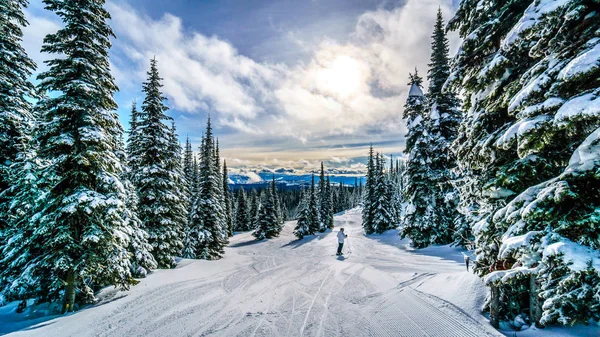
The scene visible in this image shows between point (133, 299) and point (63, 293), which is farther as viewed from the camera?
point (63, 293)

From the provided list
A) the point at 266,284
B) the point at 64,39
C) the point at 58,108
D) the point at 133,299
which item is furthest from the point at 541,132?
the point at 64,39

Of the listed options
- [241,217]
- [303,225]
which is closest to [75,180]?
[303,225]

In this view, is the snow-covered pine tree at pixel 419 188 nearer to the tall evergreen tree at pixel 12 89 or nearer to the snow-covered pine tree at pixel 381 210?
the snow-covered pine tree at pixel 381 210

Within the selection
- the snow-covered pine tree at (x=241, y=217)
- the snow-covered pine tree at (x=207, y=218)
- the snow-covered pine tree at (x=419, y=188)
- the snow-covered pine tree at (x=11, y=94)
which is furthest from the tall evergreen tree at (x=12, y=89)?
the snow-covered pine tree at (x=241, y=217)

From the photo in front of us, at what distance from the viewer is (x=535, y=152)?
15.0 ft

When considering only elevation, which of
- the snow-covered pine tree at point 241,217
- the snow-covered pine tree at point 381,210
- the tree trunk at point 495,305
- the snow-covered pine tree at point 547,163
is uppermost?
the snow-covered pine tree at point 547,163

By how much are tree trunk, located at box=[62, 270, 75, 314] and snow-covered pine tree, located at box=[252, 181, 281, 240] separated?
3016 cm

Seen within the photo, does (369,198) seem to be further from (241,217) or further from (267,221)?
(241,217)

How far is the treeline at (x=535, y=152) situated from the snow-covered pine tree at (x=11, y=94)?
16708 millimetres

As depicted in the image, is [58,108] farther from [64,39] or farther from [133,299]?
[133,299]

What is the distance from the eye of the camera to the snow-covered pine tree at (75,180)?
7910 mm

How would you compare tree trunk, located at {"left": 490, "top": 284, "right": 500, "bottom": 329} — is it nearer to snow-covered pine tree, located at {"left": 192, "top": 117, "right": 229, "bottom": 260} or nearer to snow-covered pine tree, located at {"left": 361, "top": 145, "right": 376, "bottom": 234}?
snow-covered pine tree, located at {"left": 192, "top": 117, "right": 229, "bottom": 260}

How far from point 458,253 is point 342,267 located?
22.7 ft

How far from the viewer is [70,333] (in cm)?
594
